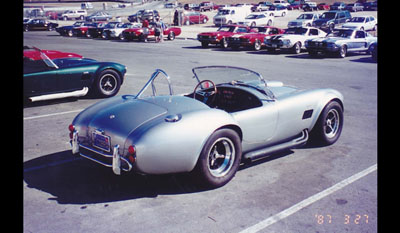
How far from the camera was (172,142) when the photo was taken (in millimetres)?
4117

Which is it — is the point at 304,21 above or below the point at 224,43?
above

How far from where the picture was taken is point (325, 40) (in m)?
18.6

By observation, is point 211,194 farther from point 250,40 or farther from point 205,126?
point 250,40

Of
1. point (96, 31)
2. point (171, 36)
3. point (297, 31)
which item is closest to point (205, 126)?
point (297, 31)

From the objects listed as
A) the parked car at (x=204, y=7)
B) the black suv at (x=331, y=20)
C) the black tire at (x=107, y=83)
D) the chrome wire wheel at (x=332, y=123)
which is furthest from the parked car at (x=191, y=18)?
the chrome wire wheel at (x=332, y=123)

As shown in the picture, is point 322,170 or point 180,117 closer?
point 180,117

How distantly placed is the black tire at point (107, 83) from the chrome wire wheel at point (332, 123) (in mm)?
5239

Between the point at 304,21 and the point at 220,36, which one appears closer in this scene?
the point at 220,36

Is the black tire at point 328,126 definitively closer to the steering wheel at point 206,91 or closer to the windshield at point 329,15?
the steering wheel at point 206,91

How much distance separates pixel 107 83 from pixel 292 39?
12.9m

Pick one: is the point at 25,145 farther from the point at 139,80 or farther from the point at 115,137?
the point at 139,80
